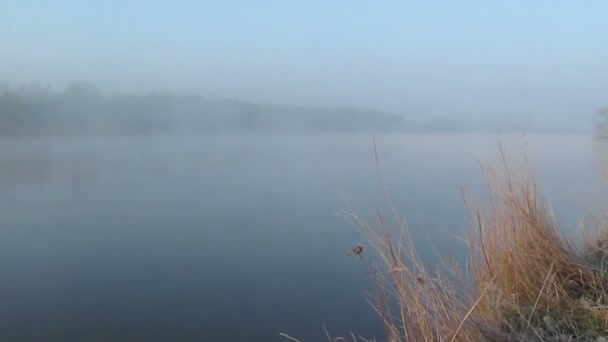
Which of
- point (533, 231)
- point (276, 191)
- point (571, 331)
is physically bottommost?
point (276, 191)

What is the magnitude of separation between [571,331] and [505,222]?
50 cm

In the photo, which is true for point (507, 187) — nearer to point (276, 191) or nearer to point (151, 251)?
point (151, 251)

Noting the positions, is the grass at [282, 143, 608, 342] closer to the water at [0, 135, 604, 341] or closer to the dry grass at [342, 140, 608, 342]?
the dry grass at [342, 140, 608, 342]

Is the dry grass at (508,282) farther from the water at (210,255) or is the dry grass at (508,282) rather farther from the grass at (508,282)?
the water at (210,255)

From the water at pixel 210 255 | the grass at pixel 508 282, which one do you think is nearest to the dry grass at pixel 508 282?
the grass at pixel 508 282

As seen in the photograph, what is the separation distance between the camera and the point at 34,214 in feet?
21.6

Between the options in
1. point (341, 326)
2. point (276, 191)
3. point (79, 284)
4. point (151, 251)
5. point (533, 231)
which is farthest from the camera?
point (276, 191)

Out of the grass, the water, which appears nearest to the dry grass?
the grass

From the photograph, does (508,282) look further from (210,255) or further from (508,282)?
(210,255)

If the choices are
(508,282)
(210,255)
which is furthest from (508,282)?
(210,255)

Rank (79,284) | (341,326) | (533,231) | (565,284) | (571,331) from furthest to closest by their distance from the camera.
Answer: (79,284), (341,326), (533,231), (565,284), (571,331)

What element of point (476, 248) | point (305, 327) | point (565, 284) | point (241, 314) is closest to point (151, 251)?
point (241, 314)

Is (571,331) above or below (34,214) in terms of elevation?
above

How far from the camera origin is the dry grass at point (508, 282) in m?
1.31
